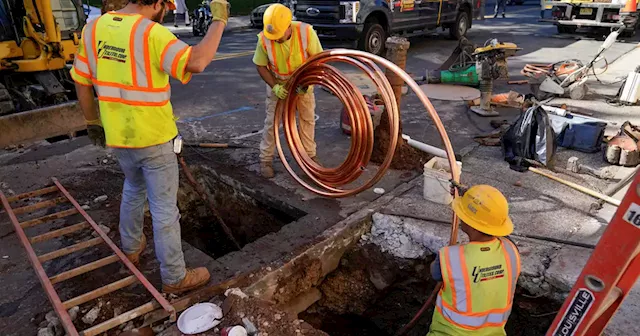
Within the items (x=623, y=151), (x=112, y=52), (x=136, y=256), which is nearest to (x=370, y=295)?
(x=136, y=256)

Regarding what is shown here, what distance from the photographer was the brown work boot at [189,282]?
330 centimetres

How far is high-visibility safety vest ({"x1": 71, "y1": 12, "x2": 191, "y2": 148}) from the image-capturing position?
2740mm

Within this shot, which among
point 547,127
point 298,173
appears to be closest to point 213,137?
point 298,173

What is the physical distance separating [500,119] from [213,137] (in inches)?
172

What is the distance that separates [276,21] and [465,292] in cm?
307

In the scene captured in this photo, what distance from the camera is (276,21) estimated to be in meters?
4.45

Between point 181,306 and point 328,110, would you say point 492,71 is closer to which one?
point 328,110

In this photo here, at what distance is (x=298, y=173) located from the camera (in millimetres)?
5398

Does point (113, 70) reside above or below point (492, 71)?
above

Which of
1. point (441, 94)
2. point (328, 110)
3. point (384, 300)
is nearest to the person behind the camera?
point (384, 300)

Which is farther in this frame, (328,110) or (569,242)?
(328,110)

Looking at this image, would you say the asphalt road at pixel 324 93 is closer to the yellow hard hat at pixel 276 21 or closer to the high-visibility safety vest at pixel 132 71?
the yellow hard hat at pixel 276 21

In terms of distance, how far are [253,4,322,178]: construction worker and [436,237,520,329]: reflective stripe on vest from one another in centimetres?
284

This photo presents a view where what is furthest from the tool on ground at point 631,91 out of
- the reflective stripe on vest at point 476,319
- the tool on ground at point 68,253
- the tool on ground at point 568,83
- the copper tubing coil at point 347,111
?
the tool on ground at point 68,253
